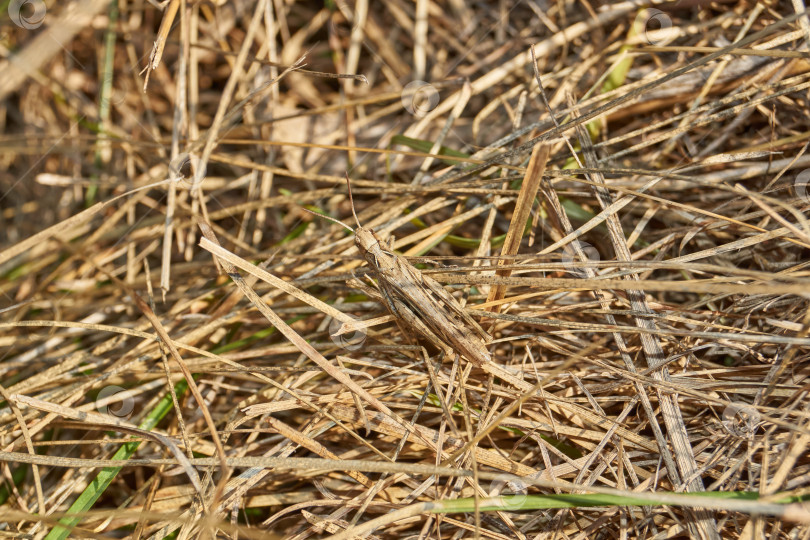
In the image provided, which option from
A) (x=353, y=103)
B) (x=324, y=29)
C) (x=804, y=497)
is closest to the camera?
(x=804, y=497)

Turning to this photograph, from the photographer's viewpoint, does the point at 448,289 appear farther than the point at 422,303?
Yes

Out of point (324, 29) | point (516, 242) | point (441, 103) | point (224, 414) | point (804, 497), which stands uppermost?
point (324, 29)

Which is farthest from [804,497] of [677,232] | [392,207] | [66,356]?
[66,356]

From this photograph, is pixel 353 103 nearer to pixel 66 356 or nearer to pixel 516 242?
pixel 516 242
